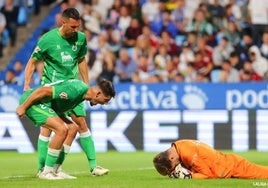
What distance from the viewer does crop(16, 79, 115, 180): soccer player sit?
11.7m

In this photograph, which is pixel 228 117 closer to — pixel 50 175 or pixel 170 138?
pixel 170 138

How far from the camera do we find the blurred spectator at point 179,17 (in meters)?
24.1

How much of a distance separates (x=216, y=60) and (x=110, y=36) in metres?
2.91

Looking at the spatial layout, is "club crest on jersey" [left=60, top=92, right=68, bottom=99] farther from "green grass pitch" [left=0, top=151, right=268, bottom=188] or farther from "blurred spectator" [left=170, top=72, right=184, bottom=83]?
"blurred spectator" [left=170, top=72, right=184, bottom=83]

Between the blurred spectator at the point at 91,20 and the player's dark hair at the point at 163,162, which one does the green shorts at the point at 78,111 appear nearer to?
the player's dark hair at the point at 163,162

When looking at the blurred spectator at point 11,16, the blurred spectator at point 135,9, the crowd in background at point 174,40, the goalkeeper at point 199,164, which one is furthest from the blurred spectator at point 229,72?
the goalkeeper at point 199,164

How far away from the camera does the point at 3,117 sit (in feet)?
64.4

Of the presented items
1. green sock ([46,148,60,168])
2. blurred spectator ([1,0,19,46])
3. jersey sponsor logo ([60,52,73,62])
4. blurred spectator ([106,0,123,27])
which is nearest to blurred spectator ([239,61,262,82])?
blurred spectator ([106,0,123,27])

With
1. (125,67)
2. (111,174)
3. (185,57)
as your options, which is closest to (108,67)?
(125,67)

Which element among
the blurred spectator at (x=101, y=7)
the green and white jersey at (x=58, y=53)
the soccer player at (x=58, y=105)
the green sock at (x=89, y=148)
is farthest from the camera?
the blurred spectator at (x=101, y=7)

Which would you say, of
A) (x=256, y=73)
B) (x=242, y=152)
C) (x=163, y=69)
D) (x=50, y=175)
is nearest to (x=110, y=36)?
(x=163, y=69)

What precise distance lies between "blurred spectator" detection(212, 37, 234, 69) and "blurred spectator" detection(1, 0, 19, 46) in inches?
225

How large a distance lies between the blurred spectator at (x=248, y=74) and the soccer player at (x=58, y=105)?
32.2ft

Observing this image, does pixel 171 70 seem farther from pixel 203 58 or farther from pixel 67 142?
pixel 67 142
